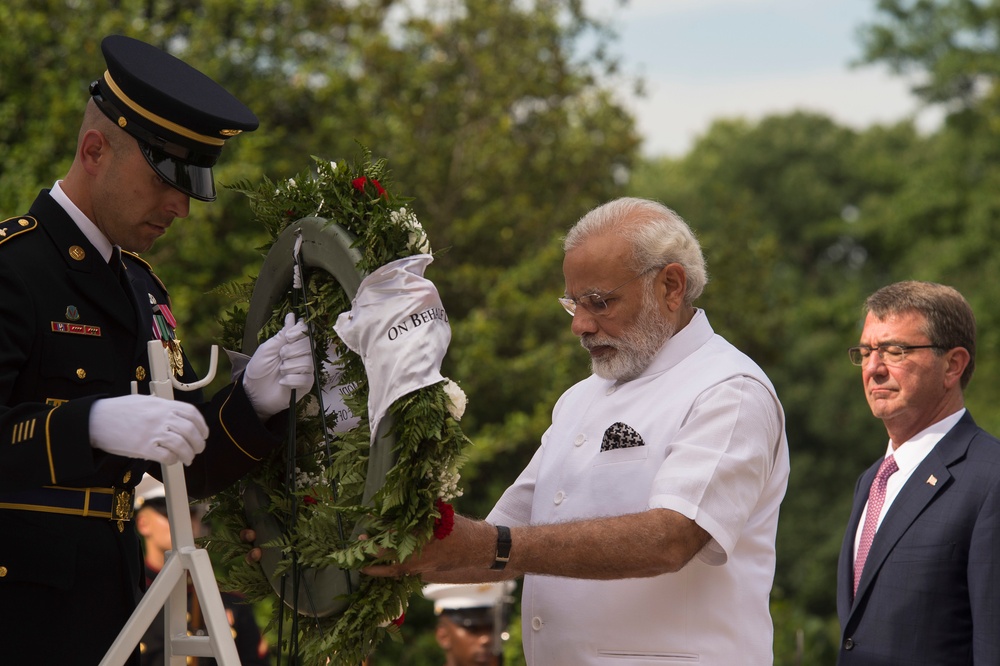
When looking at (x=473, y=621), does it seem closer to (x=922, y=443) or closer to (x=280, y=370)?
(x=922, y=443)

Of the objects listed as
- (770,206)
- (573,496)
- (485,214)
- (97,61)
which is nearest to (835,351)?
(770,206)

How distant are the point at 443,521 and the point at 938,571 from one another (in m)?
2.33

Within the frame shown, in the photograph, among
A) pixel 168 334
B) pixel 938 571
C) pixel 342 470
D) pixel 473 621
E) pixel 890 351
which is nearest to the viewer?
pixel 342 470

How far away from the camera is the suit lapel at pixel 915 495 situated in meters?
4.69

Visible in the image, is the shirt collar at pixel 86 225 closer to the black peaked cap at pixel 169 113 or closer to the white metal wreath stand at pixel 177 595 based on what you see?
the black peaked cap at pixel 169 113

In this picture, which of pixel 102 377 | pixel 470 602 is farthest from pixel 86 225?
pixel 470 602

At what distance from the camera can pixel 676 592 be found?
3.65 m

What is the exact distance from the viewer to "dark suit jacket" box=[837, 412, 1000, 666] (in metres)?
4.36

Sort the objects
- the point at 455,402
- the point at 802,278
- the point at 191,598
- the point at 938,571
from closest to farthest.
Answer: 1. the point at 455,402
2. the point at 938,571
3. the point at 191,598
4. the point at 802,278

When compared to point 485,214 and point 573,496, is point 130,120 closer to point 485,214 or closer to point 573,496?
point 573,496

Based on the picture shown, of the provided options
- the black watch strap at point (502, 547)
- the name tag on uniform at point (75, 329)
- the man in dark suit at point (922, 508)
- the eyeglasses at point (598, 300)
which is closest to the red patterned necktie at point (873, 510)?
the man in dark suit at point (922, 508)

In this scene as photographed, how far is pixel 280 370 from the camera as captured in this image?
11.3ft

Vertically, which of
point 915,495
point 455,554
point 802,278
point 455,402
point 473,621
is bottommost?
point 473,621

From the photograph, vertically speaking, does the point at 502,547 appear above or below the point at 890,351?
below
